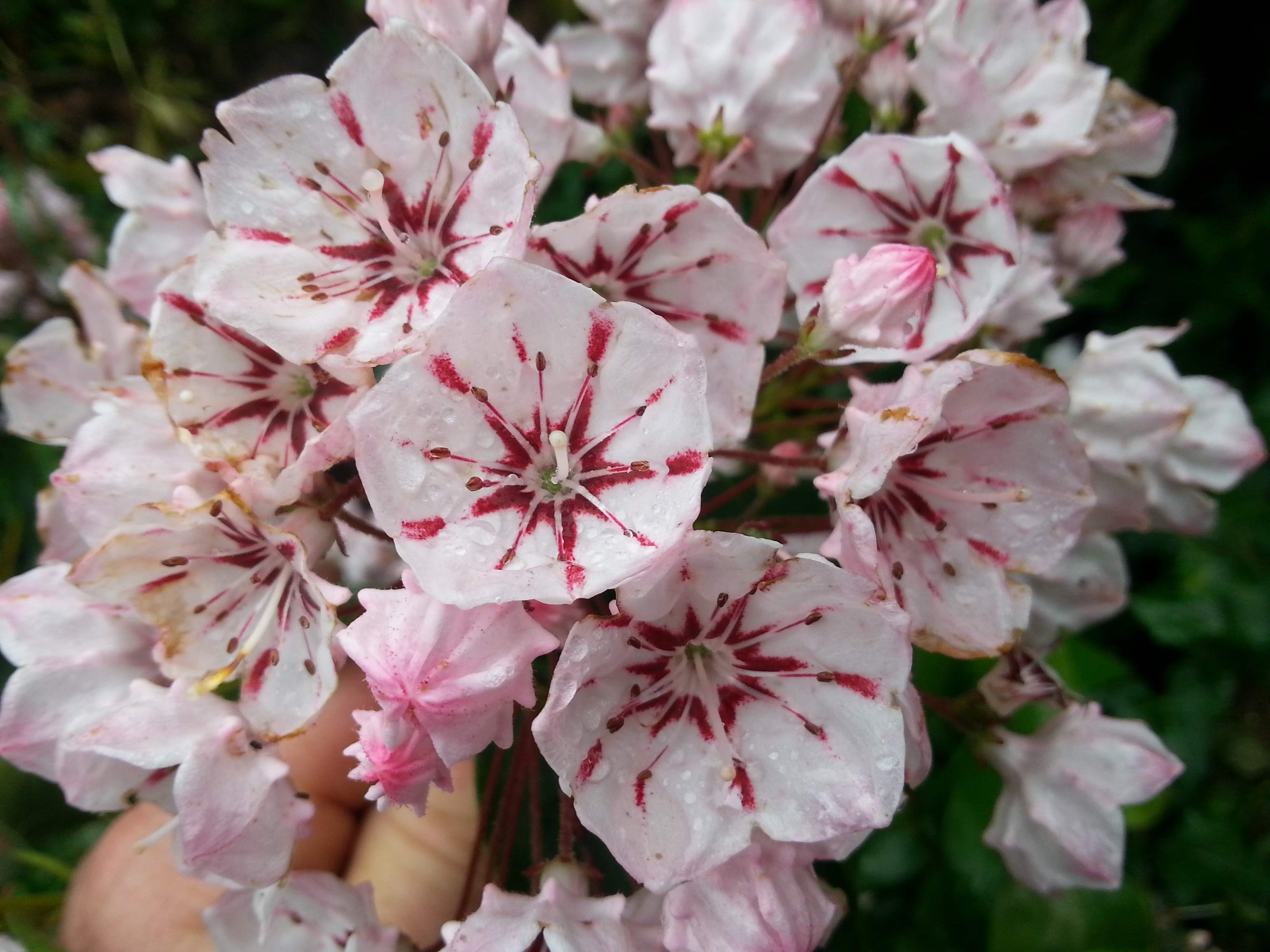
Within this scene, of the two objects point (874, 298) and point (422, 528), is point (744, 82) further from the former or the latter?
point (422, 528)

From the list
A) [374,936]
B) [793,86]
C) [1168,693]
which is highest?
[793,86]

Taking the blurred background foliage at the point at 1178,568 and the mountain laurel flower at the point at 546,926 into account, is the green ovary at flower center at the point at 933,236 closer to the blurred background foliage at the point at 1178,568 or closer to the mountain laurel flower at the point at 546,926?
the blurred background foliage at the point at 1178,568

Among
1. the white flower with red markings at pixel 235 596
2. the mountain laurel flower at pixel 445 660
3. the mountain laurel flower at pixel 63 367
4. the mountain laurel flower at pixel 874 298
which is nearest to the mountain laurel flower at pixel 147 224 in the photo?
the mountain laurel flower at pixel 63 367

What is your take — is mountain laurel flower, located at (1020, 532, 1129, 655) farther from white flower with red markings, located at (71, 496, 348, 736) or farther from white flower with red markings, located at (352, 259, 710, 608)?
white flower with red markings, located at (71, 496, 348, 736)

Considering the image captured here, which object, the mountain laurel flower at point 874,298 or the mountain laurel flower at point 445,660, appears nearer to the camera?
the mountain laurel flower at point 445,660

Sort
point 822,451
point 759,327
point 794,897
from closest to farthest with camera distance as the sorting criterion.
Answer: point 794,897
point 759,327
point 822,451

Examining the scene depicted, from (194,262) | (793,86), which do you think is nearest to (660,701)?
(194,262)

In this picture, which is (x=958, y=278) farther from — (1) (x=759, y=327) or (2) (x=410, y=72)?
(2) (x=410, y=72)
